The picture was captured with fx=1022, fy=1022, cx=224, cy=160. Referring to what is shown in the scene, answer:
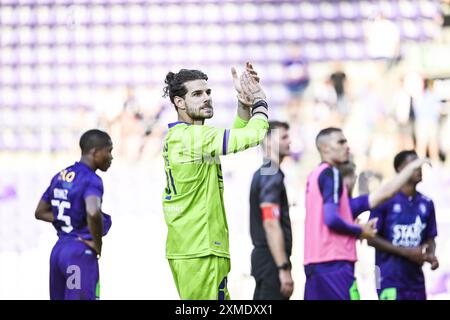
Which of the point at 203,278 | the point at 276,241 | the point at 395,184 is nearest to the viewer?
the point at 203,278

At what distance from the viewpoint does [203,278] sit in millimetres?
5289

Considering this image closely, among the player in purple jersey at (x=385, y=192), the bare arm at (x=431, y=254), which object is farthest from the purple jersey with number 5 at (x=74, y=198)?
the bare arm at (x=431, y=254)

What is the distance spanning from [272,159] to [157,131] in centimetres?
798

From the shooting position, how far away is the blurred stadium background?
1356cm

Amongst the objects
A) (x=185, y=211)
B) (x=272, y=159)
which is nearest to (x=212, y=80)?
(x=272, y=159)

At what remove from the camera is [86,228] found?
6363 millimetres

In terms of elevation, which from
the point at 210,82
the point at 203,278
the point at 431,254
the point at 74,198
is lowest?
the point at 203,278

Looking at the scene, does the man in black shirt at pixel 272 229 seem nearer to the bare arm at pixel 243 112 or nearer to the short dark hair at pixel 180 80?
the bare arm at pixel 243 112

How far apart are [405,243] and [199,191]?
80.4 inches

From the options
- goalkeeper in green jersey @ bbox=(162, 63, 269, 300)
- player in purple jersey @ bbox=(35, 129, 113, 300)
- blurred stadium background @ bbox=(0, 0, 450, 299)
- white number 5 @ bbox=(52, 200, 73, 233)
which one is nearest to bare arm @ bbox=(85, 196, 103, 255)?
player in purple jersey @ bbox=(35, 129, 113, 300)

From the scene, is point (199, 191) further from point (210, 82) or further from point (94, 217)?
point (210, 82)

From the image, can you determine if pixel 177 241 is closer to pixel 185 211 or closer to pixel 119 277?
pixel 185 211

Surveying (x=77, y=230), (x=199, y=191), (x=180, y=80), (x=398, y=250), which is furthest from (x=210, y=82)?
(x=199, y=191)

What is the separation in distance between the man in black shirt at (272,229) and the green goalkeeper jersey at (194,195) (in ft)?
2.82
